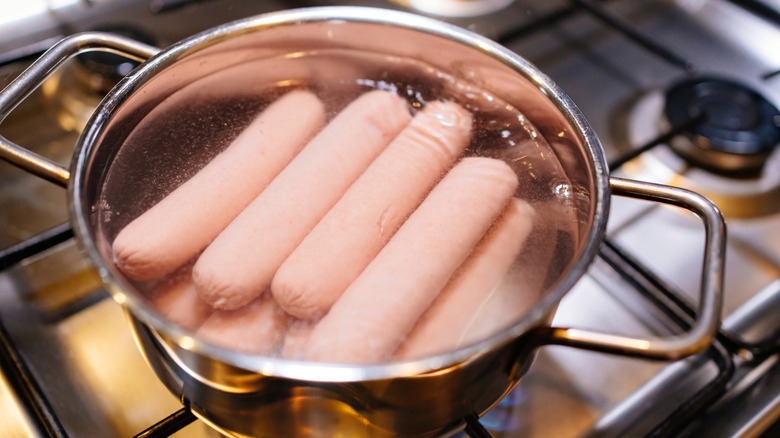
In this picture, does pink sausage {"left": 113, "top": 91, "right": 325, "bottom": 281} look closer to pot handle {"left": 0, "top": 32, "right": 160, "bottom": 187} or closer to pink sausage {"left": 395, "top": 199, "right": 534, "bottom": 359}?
pot handle {"left": 0, "top": 32, "right": 160, "bottom": 187}

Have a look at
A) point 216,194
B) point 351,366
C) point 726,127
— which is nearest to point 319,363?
point 351,366

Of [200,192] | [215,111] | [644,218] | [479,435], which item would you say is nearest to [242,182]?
[200,192]

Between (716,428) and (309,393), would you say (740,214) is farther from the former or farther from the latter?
(309,393)

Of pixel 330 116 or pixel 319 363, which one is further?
pixel 330 116

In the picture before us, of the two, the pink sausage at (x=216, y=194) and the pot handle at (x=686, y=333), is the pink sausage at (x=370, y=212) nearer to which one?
the pink sausage at (x=216, y=194)

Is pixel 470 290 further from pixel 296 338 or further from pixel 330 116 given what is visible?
pixel 330 116

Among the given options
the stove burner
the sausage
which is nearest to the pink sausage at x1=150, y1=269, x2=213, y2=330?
the sausage

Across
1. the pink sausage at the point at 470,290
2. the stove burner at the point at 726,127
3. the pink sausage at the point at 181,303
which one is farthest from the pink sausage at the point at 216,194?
the stove burner at the point at 726,127
